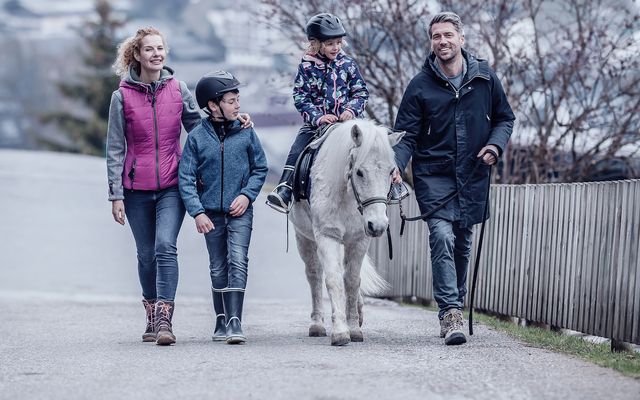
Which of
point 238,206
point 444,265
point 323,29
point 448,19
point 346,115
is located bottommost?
point 444,265

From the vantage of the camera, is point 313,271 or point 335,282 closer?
point 335,282

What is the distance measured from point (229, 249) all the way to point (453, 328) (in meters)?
1.69

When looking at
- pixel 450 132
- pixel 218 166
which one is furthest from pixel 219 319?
pixel 450 132

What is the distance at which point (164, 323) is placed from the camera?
9.13 m

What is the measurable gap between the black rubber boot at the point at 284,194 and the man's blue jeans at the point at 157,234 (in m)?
0.67

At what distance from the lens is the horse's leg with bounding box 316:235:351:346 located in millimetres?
8727

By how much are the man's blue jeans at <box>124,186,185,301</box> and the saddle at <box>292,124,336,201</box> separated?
858 millimetres

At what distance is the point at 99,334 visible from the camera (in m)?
10.6

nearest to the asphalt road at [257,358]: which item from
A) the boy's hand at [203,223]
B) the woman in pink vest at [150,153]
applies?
the woman in pink vest at [150,153]

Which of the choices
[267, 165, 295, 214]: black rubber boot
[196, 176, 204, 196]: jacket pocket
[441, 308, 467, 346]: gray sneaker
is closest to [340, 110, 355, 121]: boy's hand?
[267, 165, 295, 214]: black rubber boot

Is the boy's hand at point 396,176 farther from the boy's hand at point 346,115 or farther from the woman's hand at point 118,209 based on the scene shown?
the woman's hand at point 118,209

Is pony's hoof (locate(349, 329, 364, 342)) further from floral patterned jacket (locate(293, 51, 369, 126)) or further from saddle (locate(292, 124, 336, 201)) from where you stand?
floral patterned jacket (locate(293, 51, 369, 126))

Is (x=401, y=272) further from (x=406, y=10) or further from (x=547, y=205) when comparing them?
A: (x=547, y=205)

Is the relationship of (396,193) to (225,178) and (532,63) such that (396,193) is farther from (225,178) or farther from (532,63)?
(532,63)
